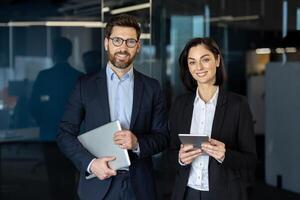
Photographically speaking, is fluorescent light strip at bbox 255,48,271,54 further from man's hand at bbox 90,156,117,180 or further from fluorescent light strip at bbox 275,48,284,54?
man's hand at bbox 90,156,117,180

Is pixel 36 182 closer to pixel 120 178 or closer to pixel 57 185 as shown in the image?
pixel 57 185

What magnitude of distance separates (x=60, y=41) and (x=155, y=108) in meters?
2.54

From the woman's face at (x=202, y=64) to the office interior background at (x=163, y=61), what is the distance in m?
0.46

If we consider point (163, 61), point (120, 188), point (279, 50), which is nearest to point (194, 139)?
point (120, 188)

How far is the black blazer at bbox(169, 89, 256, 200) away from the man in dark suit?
25 centimetres

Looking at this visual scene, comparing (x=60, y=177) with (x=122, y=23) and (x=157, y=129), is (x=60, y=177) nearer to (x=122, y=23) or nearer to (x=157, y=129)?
(x=157, y=129)

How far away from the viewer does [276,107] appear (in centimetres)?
682

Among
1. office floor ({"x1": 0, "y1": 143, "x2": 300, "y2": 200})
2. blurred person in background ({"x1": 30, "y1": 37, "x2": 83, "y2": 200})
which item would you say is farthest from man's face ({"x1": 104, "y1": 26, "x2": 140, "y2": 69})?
office floor ({"x1": 0, "y1": 143, "x2": 300, "y2": 200})

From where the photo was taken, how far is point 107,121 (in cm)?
294

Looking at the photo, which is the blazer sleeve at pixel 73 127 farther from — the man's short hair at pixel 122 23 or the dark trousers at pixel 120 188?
the man's short hair at pixel 122 23

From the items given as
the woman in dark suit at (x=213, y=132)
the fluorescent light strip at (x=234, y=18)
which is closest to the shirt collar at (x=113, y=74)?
the woman in dark suit at (x=213, y=132)

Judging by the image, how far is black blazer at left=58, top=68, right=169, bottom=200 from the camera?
2.94 m

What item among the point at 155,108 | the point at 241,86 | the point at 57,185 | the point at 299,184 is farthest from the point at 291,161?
the point at 155,108

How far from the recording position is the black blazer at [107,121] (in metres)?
2.94
